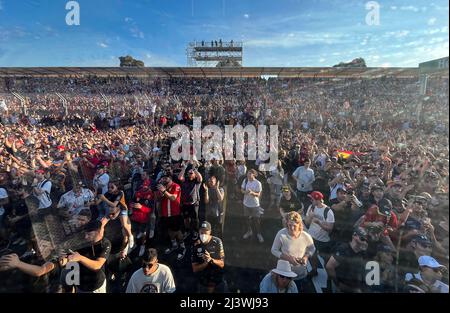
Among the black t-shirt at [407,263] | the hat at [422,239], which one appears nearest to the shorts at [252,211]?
the black t-shirt at [407,263]

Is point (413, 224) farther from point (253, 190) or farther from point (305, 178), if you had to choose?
point (253, 190)

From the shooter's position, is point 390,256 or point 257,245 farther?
point 257,245

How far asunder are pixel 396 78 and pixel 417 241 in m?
27.1

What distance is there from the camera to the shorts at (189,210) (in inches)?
203

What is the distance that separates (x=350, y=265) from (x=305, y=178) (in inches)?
126

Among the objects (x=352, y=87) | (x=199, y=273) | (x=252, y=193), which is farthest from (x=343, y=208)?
(x=352, y=87)

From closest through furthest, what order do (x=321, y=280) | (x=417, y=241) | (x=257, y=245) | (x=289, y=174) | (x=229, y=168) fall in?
(x=417, y=241), (x=321, y=280), (x=257, y=245), (x=229, y=168), (x=289, y=174)

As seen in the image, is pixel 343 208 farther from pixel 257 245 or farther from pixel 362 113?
pixel 362 113

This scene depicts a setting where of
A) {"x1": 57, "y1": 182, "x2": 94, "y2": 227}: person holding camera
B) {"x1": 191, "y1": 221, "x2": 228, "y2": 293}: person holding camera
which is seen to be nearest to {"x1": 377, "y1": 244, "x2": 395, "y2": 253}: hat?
{"x1": 191, "y1": 221, "x2": 228, "y2": 293}: person holding camera

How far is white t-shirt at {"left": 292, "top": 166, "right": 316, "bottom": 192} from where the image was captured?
19.9 feet

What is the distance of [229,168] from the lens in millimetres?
6750

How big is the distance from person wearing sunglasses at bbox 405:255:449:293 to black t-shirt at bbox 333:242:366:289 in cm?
50

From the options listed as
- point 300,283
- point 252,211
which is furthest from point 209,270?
point 252,211

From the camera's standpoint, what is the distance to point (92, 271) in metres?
2.99
